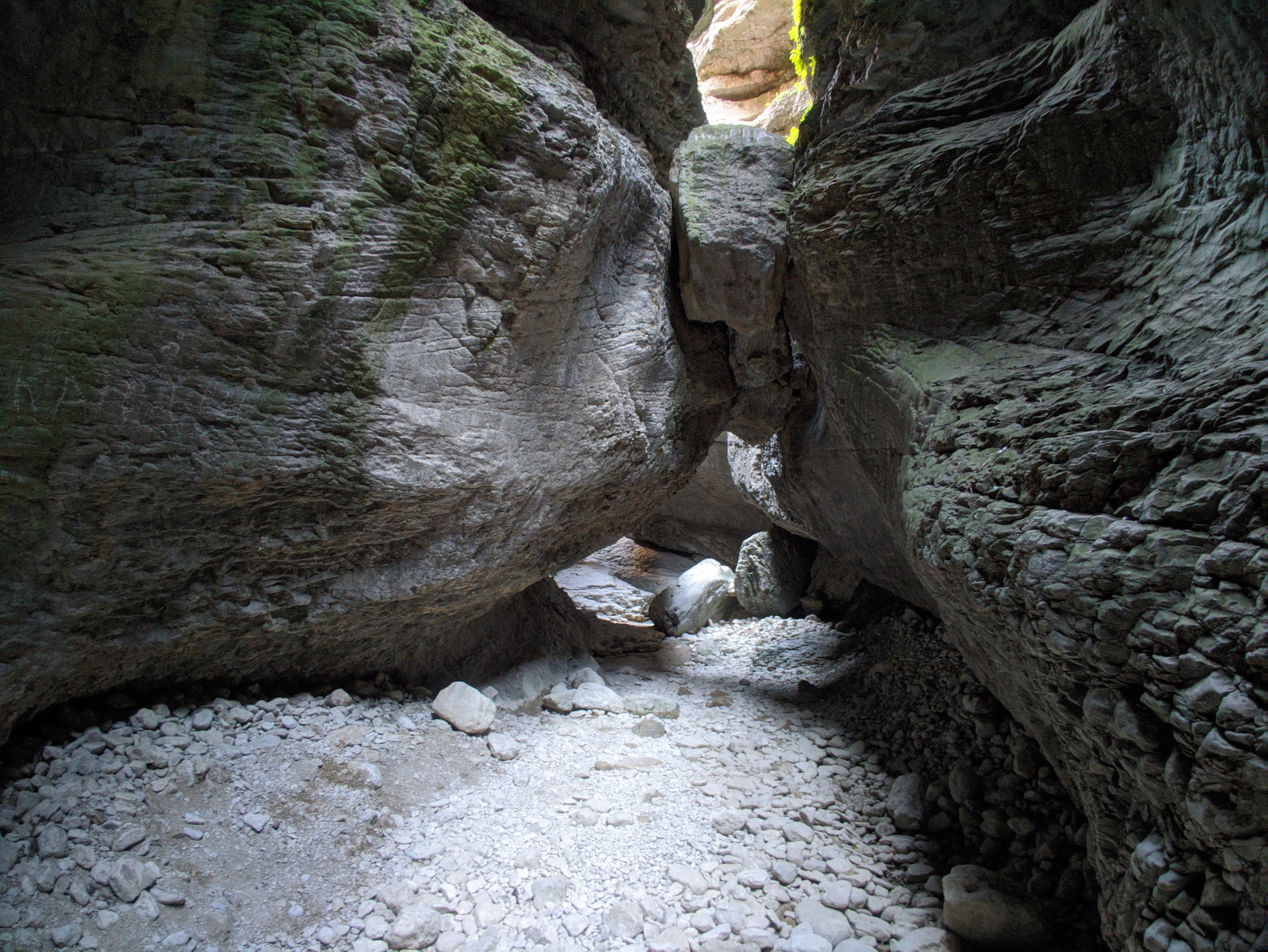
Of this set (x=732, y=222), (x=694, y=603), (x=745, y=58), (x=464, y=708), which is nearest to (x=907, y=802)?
(x=464, y=708)

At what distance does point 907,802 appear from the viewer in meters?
3.20

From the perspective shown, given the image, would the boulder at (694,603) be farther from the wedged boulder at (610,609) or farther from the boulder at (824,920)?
the boulder at (824,920)

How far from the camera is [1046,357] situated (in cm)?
245

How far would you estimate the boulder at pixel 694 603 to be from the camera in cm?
734

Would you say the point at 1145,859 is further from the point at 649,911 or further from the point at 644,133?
the point at 644,133

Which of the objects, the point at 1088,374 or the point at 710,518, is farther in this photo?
the point at 710,518

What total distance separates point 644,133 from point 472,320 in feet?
8.14

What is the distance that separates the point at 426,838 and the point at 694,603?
4.96 m

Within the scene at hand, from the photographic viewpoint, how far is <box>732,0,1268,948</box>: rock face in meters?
1.51

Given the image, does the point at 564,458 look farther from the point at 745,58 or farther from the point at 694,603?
the point at 745,58

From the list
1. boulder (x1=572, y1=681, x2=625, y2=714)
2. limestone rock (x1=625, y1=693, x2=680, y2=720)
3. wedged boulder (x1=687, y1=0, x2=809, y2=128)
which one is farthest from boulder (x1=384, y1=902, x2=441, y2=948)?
wedged boulder (x1=687, y1=0, x2=809, y2=128)

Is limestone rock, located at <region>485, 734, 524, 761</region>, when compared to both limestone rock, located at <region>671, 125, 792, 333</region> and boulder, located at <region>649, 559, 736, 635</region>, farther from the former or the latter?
boulder, located at <region>649, 559, 736, 635</region>

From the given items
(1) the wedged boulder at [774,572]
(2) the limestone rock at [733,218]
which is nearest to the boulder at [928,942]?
(2) the limestone rock at [733,218]

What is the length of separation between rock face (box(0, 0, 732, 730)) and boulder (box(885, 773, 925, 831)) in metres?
2.55
